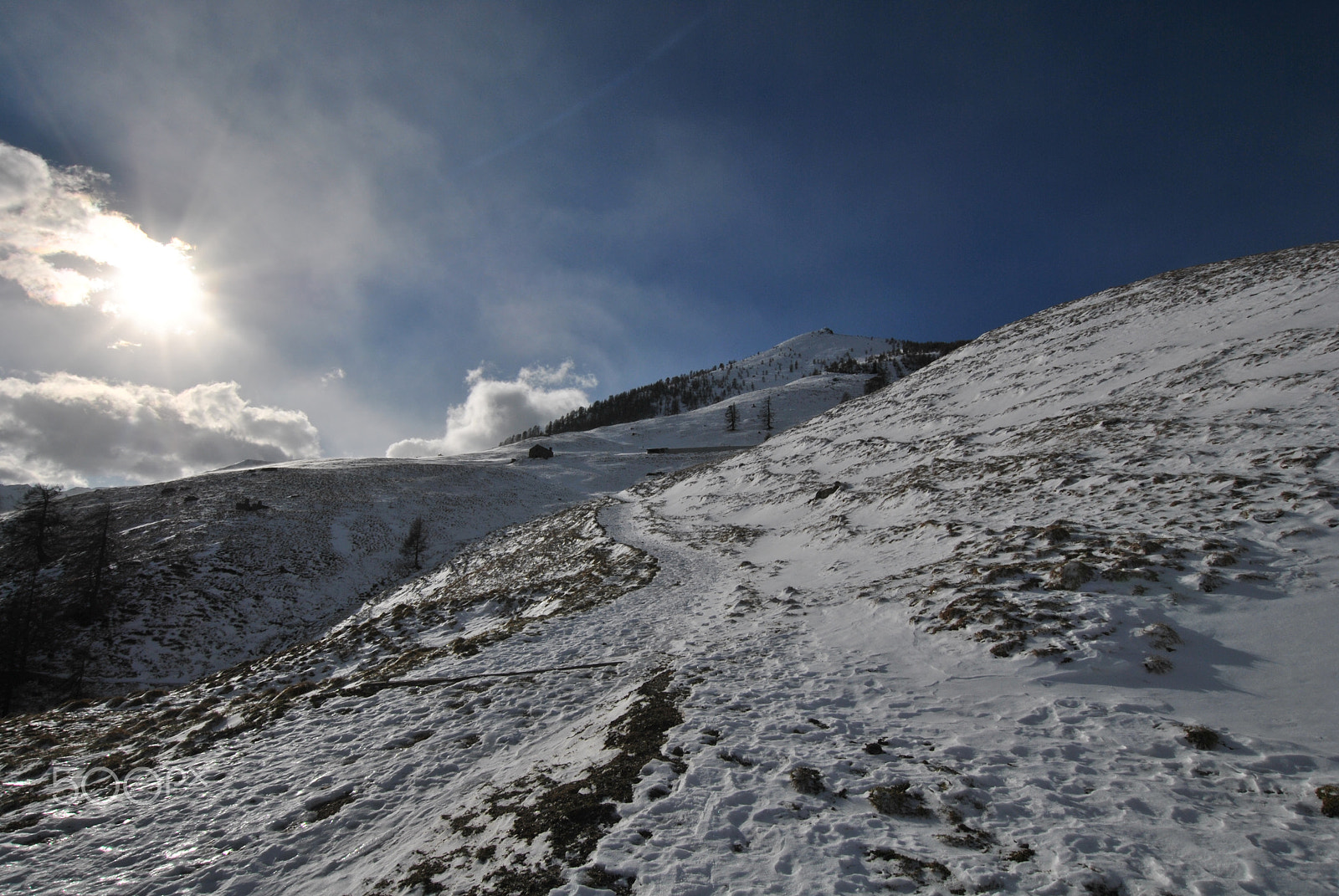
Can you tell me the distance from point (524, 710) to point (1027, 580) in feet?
31.4

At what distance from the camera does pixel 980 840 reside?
408cm

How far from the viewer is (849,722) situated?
6379mm

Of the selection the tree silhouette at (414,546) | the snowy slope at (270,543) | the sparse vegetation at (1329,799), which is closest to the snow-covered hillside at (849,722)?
the sparse vegetation at (1329,799)

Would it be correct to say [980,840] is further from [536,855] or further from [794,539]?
[794,539]

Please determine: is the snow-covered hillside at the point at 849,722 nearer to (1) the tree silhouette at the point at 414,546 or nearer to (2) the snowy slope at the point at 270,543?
(2) the snowy slope at the point at 270,543

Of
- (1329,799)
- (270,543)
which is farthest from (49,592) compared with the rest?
(1329,799)

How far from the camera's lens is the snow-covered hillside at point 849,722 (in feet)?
13.7

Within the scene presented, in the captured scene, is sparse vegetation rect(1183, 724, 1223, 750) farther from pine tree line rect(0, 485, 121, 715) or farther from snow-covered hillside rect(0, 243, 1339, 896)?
pine tree line rect(0, 485, 121, 715)

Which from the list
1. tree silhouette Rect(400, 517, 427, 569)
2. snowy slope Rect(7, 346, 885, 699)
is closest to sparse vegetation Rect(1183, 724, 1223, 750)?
snowy slope Rect(7, 346, 885, 699)

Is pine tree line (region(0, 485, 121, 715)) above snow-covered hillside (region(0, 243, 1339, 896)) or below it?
above

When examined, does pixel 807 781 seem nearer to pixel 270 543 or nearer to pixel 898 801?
pixel 898 801

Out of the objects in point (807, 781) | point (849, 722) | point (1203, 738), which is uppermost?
point (807, 781)

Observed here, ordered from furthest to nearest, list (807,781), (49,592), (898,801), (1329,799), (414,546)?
(414,546), (49,592), (807,781), (898,801), (1329,799)

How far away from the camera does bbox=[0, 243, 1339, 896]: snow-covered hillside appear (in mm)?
4168
